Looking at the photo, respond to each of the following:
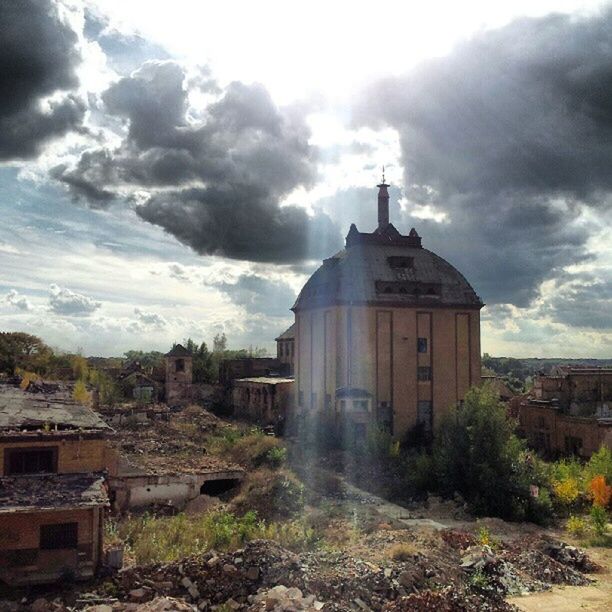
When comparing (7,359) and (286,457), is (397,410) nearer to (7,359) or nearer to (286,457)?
(286,457)

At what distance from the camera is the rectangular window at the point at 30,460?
16.6 meters

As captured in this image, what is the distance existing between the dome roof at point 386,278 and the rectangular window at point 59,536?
762 inches

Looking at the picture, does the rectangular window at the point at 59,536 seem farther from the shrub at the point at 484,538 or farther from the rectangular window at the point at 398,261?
the rectangular window at the point at 398,261

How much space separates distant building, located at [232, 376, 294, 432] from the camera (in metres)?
40.0

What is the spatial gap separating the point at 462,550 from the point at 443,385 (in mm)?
17255

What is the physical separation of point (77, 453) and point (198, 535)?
4217 mm

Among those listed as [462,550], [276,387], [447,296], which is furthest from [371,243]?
[462,550]

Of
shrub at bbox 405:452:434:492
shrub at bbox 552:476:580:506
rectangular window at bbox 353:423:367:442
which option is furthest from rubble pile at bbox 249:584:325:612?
rectangular window at bbox 353:423:367:442

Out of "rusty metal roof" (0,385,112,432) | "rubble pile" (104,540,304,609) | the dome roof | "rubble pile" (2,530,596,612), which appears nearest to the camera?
"rubble pile" (2,530,596,612)

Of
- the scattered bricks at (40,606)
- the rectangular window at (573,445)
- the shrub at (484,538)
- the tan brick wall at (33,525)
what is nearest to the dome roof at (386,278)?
the rectangular window at (573,445)

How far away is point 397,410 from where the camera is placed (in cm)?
3259

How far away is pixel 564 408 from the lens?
35656 millimetres

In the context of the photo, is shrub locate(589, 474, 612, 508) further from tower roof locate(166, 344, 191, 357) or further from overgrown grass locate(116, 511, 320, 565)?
tower roof locate(166, 344, 191, 357)

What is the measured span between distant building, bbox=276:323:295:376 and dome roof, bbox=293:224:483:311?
17507 millimetres
